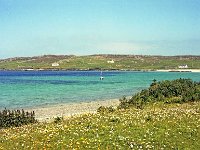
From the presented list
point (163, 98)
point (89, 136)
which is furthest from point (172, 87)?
point (89, 136)

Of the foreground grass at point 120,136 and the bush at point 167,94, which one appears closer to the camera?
the foreground grass at point 120,136

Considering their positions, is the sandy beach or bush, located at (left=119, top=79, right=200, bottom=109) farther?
the sandy beach

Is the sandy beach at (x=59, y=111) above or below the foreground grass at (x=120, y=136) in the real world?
below

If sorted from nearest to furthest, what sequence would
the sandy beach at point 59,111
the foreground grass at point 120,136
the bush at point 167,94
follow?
the foreground grass at point 120,136, the bush at point 167,94, the sandy beach at point 59,111

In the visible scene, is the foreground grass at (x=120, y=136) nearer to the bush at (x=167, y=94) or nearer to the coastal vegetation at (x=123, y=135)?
the coastal vegetation at (x=123, y=135)

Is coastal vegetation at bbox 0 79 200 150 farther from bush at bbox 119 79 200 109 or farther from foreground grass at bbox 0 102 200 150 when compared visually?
bush at bbox 119 79 200 109

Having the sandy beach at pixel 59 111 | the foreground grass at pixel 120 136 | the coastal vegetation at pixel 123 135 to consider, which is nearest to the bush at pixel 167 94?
the sandy beach at pixel 59 111

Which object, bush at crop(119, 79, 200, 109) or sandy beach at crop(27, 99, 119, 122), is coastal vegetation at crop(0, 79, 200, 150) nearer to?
bush at crop(119, 79, 200, 109)

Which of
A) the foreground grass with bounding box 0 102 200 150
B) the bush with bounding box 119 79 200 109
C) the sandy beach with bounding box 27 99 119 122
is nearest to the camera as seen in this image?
the foreground grass with bounding box 0 102 200 150

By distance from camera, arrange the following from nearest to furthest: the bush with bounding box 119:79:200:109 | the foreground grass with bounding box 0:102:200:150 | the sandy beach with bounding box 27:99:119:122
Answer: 1. the foreground grass with bounding box 0:102:200:150
2. the bush with bounding box 119:79:200:109
3. the sandy beach with bounding box 27:99:119:122

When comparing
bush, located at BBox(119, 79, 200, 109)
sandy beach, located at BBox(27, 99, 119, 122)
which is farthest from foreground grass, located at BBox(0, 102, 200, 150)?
sandy beach, located at BBox(27, 99, 119, 122)

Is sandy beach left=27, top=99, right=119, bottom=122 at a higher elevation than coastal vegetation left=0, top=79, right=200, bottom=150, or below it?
below

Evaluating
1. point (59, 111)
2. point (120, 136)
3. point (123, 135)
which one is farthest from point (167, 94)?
point (120, 136)

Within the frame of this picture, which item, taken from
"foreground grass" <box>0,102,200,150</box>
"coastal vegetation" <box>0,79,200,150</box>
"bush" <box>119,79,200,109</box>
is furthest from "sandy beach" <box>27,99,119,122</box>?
"foreground grass" <box>0,102,200,150</box>
